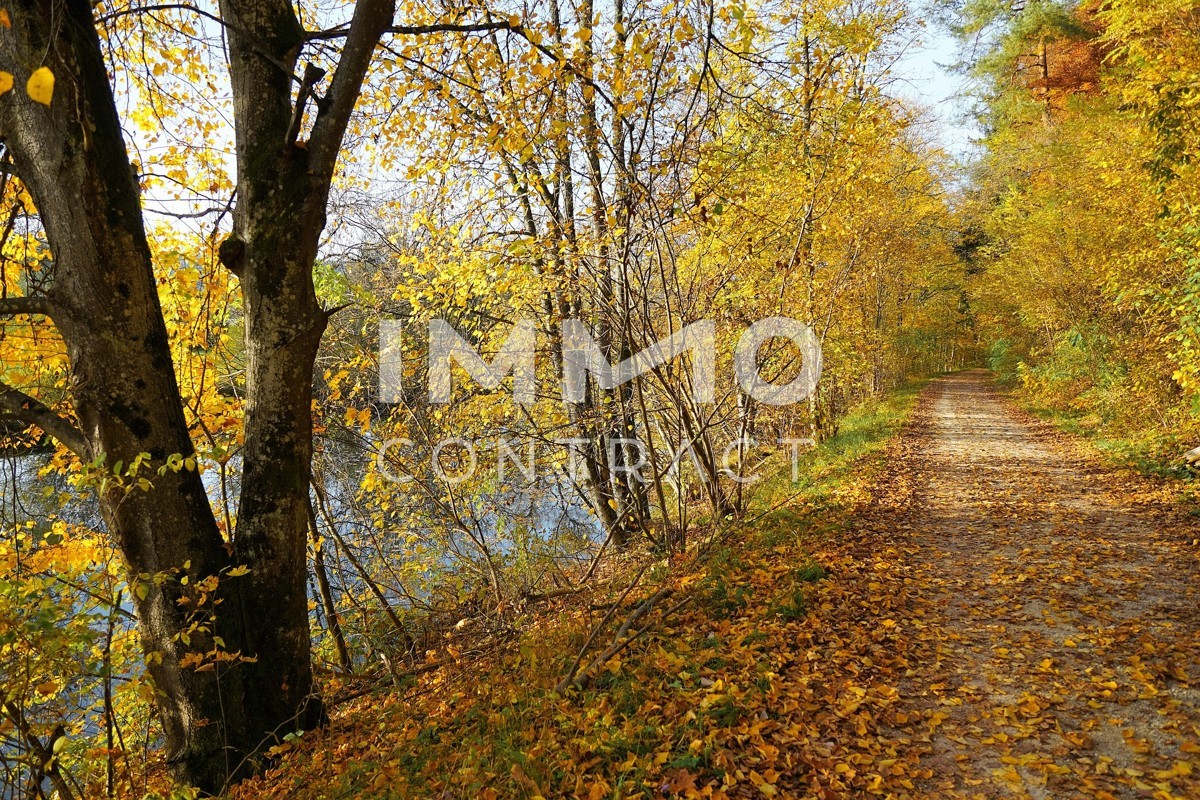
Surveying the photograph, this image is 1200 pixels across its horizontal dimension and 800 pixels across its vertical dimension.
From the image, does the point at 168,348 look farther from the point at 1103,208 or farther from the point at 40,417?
the point at 1103,208

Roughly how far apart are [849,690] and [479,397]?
5518 millimetres

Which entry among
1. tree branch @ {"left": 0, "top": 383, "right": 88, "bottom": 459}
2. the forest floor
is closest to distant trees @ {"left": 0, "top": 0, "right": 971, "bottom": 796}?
tree branch @ {"left": 0, "top": 383, "right": 88, "bottom": 459}

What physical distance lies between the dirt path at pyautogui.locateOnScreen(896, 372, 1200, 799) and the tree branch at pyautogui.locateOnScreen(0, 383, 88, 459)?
15.2 feet

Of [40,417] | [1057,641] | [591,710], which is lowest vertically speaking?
[1057,641]

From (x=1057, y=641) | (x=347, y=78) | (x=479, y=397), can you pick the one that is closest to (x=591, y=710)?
(x=1057, y=641)

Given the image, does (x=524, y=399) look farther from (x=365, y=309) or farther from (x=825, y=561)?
(x=825, y=561)

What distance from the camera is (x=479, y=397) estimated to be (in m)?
7.92

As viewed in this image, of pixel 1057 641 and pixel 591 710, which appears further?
pixel 1057 641

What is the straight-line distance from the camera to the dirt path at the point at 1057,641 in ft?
9.87

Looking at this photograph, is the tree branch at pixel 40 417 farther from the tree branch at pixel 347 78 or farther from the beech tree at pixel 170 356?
the tree branch at pixel 347 78

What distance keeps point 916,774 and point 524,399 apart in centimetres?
626

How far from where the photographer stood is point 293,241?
3.45 meters

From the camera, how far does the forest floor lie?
120 inches

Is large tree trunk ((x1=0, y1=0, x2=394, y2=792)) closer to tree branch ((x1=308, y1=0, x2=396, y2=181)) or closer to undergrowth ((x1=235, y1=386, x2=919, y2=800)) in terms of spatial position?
tree branch ((x1=308, y1=0, x2=396, y2=181))
